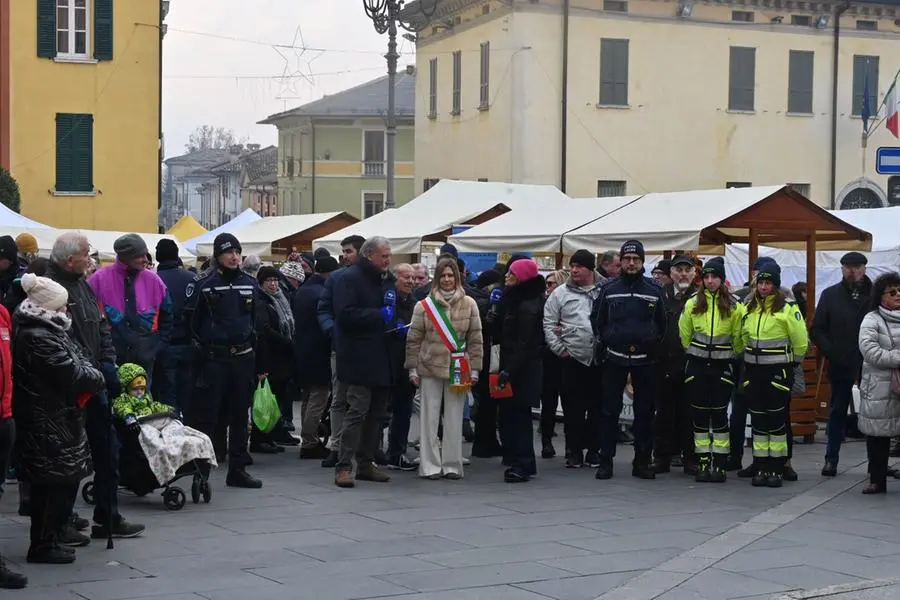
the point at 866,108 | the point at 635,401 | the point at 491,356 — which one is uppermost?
the point at 866,108

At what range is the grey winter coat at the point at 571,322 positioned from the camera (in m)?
12.3

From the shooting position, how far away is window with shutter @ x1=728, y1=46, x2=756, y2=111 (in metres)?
40.8

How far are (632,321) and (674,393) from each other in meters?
1.12

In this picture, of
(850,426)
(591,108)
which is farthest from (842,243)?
(591,108)

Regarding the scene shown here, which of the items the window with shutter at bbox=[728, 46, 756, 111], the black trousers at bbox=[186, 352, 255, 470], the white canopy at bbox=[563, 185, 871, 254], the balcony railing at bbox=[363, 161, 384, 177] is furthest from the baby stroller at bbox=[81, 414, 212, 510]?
the balcony railing at bbox=[363, 161, 384, 177]

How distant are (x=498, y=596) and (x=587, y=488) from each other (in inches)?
162

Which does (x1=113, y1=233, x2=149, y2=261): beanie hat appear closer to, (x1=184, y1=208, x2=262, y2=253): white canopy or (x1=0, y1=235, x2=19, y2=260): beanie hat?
(x1=0, y1=235, x2=19, y2=260): beanie hat

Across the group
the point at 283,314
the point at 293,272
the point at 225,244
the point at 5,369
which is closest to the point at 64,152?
the point at 293,272

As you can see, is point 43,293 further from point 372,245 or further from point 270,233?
point 270,233

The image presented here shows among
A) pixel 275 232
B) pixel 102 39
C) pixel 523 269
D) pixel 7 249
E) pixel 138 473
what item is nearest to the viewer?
pixel 138 473

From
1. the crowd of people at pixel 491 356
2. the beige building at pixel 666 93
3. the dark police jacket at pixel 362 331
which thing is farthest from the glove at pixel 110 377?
the beige building at pixel 666 93

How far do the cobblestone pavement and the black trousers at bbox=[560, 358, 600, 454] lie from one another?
2.56 ft

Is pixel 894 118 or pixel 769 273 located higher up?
pixel 894 118

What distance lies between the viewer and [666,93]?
132 feet
